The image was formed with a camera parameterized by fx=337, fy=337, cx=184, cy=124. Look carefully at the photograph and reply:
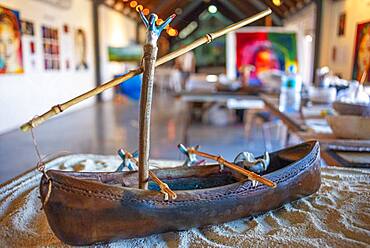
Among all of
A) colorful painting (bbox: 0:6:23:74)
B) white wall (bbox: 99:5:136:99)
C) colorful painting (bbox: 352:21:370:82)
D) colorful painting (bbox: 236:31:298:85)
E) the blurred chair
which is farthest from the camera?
the blurred chair

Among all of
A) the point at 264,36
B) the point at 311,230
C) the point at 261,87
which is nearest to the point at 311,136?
the point at 311,230

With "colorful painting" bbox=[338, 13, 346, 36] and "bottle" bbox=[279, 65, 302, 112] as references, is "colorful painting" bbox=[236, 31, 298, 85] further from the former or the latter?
"bottle" bbox=[279, 65, 302, 112]

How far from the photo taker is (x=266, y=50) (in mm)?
5742

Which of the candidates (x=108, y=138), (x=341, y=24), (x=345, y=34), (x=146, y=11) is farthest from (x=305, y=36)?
(x=146, y=11)

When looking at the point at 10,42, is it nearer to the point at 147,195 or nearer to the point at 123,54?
the point at 123,54

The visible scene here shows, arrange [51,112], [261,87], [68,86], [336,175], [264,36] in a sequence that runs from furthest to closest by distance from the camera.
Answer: [68,86]
[264,36]
[261,87]
[336,175]
[51,112]

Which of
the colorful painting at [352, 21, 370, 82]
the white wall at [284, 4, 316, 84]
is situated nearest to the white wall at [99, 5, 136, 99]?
the white wall at [284, 4, 316, 84]

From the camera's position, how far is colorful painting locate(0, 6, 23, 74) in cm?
422

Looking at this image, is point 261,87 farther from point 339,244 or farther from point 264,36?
point 339,244

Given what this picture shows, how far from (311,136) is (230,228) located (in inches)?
33.2

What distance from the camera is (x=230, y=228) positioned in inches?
31.8

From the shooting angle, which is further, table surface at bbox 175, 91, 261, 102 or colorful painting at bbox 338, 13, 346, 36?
colorful painting at bbox 338, 13, 346, 36

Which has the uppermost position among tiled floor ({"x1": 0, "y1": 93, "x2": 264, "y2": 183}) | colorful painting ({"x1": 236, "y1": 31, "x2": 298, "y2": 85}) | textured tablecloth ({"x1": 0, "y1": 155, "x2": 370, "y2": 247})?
colorful painting ({"x1": 236, "y1": 31, "x2": 298, "y2": 85})

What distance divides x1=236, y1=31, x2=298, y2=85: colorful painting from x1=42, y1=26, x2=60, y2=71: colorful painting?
3.12m
